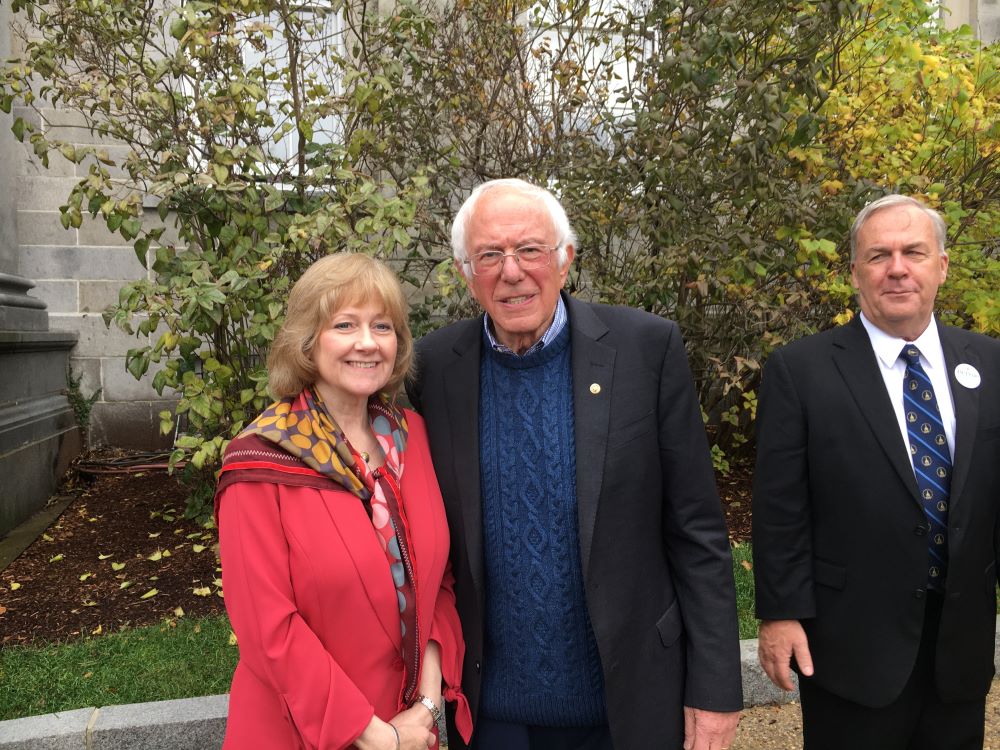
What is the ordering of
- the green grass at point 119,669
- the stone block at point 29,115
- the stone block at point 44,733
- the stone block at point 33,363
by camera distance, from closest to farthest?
the stone block at point 44,733 < the green grass at point 119,669 < the stone block at point 33,363 < the stone block at point 29,115

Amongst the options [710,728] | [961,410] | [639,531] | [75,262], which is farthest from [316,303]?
[75,262]

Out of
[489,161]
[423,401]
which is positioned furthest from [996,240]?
[423,401]

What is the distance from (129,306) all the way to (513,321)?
2900 mm

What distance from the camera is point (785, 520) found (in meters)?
2.48

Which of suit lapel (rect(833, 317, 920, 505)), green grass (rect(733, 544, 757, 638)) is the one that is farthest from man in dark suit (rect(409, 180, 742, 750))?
green grass (rect(733, 544, 757, 638))

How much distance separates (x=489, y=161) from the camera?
6156mm

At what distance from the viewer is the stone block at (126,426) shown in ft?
23.9

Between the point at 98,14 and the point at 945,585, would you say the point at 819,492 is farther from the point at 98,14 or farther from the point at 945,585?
the point at 98,14

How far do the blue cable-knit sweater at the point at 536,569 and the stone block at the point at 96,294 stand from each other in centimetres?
622

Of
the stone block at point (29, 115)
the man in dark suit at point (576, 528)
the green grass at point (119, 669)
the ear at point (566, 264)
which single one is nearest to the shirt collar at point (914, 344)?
the man in dark suit at point (576, 528)

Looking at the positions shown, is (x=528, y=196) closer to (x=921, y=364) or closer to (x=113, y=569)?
(x=921, y=364)

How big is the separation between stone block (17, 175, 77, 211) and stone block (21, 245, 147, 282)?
1.22 feet

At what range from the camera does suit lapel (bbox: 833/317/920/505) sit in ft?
7.73

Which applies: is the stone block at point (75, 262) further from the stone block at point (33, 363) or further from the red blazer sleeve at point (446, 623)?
the red blazer sleeve at point (446, 623)
